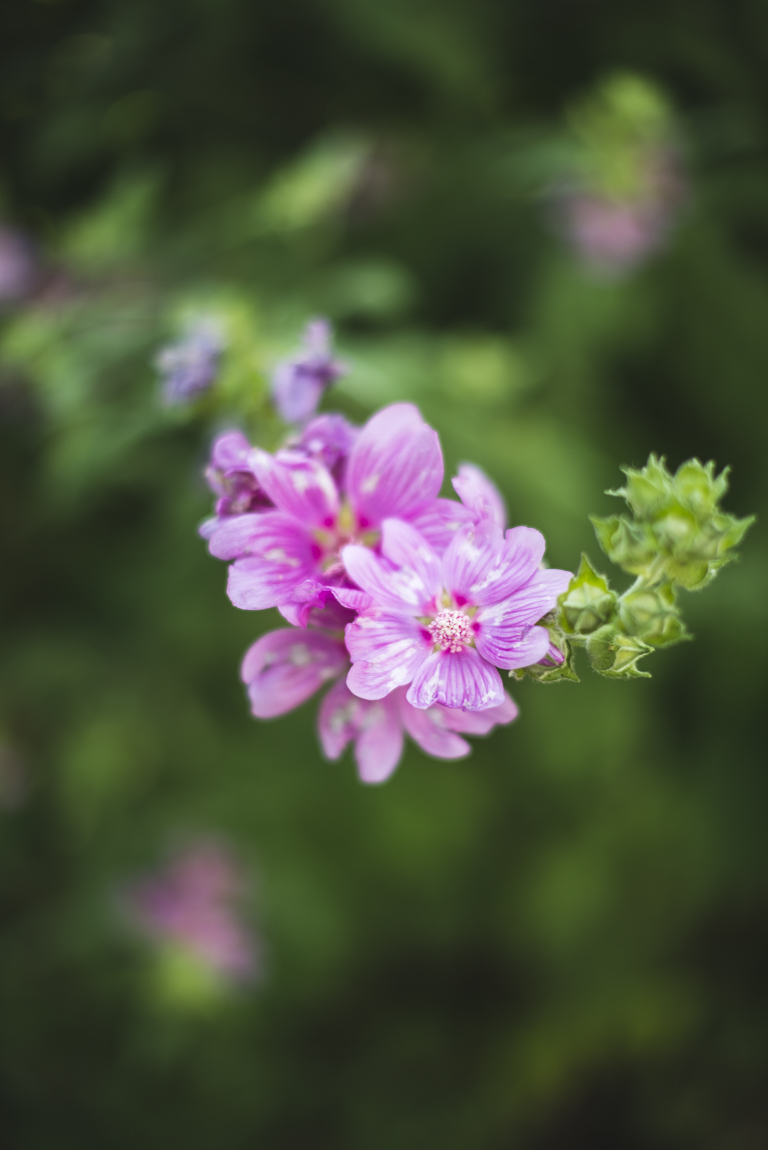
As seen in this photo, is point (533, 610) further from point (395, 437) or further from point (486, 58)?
point (486, 58)

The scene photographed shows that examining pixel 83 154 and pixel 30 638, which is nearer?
pixel 83 154

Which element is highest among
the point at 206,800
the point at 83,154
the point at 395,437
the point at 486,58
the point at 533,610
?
the point at 486,58

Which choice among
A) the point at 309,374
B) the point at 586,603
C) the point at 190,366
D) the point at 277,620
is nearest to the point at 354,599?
the point at 586,603

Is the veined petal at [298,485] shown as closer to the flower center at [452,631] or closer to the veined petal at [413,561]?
the veined petal at [413,561]

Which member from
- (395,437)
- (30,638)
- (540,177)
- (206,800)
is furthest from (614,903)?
(395,437)

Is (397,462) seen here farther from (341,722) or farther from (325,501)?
(341,722)

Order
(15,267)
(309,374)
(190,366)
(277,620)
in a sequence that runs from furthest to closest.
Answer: (277,620)
(15,267)
(190,366)
(309,374)

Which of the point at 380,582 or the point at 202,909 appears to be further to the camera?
the point at 202,909
